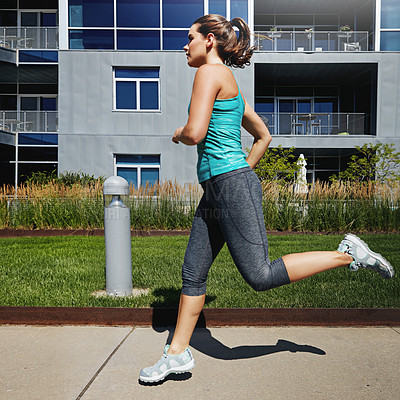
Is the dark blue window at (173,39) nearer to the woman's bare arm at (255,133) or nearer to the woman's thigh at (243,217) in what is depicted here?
the woman's bare arm at (255,133)

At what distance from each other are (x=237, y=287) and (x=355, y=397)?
2.36m

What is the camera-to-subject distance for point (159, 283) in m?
4.83

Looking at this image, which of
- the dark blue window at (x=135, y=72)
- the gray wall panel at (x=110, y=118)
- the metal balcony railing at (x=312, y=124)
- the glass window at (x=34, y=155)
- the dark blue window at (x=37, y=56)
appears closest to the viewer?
the gray wall panel at (x=110, y=118)

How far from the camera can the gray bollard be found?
13.5ft

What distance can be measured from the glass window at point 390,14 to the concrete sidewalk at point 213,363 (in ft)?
65.8

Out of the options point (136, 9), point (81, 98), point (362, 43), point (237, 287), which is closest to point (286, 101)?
point (362, 43)

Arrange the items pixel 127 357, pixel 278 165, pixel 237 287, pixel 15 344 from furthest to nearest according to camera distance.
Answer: pixel 278 165 < pixel 237 287 < pixel 15 344 < pixel 127 357

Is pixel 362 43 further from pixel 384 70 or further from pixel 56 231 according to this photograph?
pixel 56 231

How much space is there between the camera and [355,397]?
232 centimetres

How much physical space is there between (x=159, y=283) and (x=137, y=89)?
15270mm

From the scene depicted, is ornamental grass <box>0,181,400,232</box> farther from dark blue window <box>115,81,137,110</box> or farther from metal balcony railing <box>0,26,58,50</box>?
metal balcony railing <box>0,26,58,50</box>

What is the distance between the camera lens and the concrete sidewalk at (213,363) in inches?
94.4

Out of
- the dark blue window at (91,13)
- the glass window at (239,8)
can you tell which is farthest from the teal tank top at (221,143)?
the dark blue window at (91,13)

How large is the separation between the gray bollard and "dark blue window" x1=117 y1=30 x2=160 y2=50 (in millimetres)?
16403
